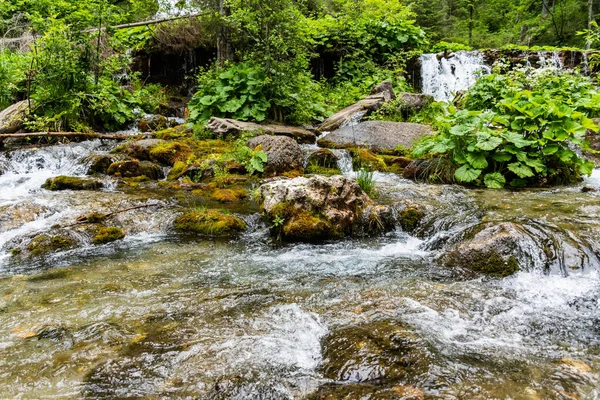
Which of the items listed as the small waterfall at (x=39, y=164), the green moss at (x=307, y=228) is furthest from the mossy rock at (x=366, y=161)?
the small waterfall at (x=39, y=164)

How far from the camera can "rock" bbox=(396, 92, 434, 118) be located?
40.3 feet

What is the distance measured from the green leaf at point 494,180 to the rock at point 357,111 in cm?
523

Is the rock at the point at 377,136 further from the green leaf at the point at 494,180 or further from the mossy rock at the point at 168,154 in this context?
the mossy rock at the point at 168,154

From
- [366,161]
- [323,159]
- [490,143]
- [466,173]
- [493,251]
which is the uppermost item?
[490,143]

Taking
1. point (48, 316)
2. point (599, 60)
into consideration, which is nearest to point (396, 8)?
point (599, 60)

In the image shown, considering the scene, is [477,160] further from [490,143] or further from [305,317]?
[305,317]

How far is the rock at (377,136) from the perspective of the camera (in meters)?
10.0

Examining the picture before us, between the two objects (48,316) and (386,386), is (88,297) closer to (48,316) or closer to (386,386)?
(48,316)

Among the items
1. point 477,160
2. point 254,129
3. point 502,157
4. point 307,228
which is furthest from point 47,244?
point 502,157

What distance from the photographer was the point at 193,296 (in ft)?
12.2

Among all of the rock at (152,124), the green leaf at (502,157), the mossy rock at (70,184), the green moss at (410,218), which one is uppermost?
the rock at (152,124)

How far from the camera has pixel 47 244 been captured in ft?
16.6

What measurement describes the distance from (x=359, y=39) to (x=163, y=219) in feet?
42.9

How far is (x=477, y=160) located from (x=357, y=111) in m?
5.61
